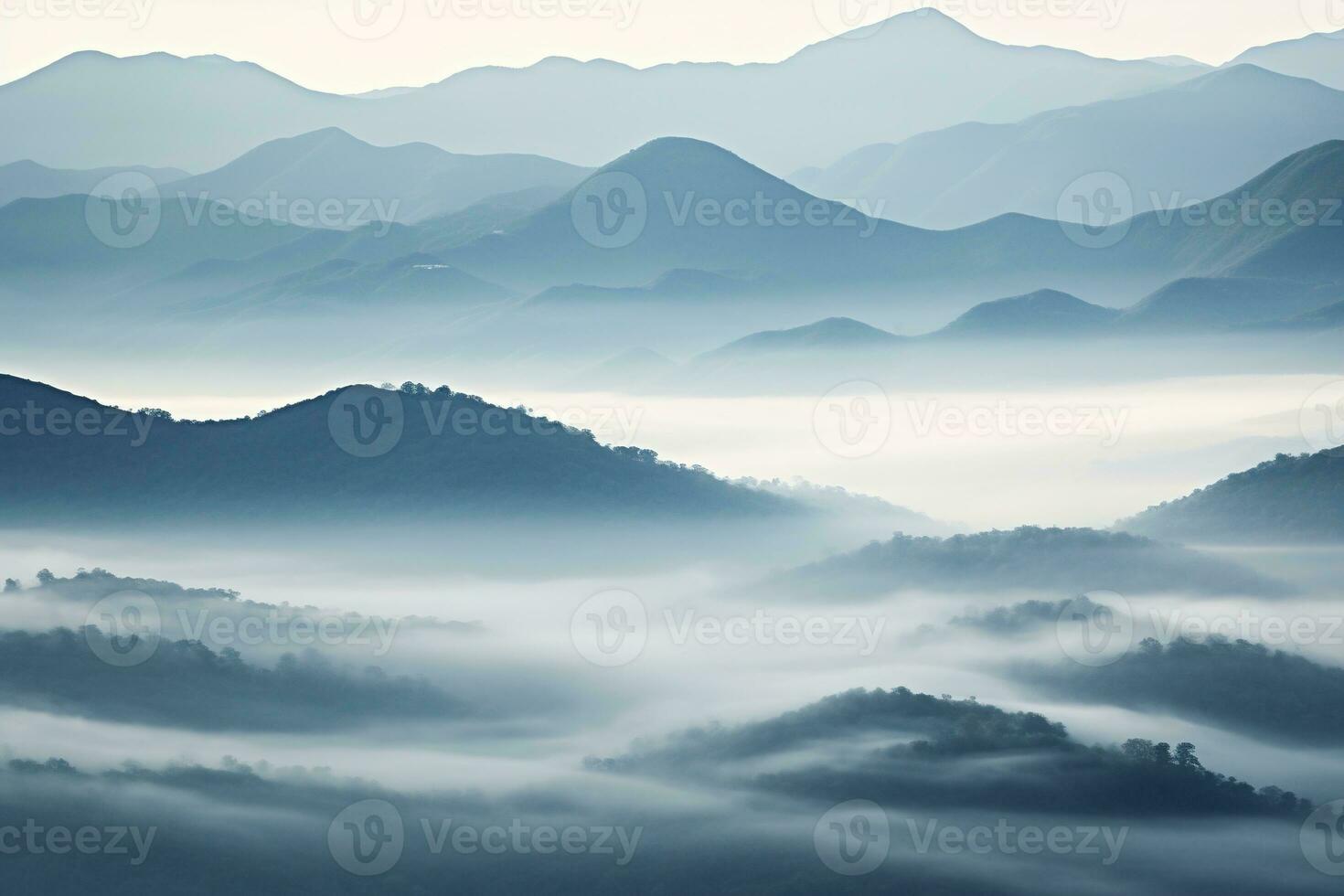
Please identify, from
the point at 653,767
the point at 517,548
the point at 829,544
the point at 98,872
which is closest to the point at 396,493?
the point at 517,548

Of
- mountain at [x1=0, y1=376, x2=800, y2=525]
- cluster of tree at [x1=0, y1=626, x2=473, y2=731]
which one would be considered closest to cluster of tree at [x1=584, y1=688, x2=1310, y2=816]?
cluster of tree at [x1=0, y1=626, x2=473, y2=731]

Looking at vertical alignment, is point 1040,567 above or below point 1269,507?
below

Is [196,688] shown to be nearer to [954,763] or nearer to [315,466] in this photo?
[954,763]

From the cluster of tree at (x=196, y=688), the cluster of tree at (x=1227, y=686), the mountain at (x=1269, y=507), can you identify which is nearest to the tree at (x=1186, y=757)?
the cluster of tree at (x=1227, y=686)

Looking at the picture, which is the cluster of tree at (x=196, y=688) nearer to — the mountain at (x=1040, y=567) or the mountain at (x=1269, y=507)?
the mountain at (x=1040, y=567)

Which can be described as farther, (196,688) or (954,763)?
(196,688)

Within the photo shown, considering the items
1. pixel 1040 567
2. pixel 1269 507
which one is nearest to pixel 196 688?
pixel 1040 567
